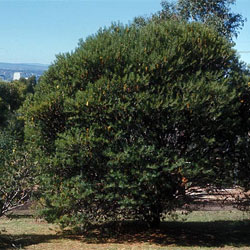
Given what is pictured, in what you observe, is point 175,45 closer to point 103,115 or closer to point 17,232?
point 103,115

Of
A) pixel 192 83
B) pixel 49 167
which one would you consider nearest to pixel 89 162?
pixel 49 167

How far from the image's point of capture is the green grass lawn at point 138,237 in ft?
29.4

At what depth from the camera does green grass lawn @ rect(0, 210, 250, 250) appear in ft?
29.4

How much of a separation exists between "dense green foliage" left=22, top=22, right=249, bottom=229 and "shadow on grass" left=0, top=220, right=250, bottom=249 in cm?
72

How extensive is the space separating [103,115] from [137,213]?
2414mm

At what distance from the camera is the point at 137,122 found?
845cm

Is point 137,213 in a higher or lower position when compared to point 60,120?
lower

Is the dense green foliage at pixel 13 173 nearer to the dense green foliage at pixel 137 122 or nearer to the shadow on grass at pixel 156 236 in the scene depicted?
the dense green foliage at pixel 137 122

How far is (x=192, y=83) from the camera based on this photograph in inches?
327

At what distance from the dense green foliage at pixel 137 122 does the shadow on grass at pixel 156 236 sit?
72cm

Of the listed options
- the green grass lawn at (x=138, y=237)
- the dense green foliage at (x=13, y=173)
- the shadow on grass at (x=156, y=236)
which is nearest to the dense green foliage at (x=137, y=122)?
the dense green foliage at (x=13, y=173)

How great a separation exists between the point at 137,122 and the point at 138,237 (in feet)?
9.35

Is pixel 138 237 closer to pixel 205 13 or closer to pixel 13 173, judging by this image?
pixel 13 173

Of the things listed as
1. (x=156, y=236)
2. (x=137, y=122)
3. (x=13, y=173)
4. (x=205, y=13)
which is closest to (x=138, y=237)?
(x=156, y=236)
